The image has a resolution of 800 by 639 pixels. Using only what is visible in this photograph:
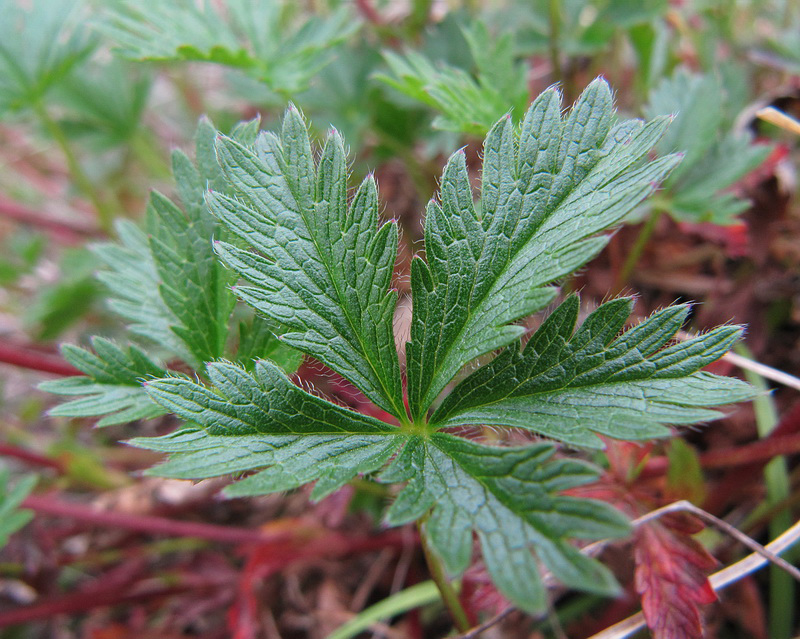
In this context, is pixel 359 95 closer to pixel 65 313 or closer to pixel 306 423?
pixel 65 313

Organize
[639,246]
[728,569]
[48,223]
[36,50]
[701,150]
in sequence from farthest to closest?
[48,223]
[36,50]
[639,246]
[701,150]
[728,569]

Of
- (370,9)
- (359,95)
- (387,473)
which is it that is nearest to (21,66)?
(359,95)

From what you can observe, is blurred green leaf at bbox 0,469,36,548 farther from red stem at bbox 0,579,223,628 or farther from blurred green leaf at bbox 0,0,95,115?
blurred green leaf at bbox 0,0,95,115

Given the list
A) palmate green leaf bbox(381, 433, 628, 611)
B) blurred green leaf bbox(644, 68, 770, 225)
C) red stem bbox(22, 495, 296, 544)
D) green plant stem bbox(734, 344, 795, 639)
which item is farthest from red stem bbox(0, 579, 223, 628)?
blurred green leaf bbox(644, 68, 770, 225)

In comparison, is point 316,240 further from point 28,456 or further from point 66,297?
point 66,297

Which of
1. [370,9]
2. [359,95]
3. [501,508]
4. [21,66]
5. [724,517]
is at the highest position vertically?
[370,9]

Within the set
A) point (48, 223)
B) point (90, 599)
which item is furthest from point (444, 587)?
point (48, 223)
